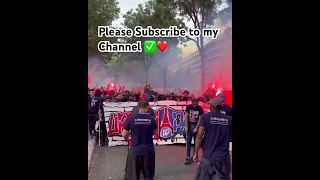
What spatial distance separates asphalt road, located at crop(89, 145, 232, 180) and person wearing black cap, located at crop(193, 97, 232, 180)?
16 cm

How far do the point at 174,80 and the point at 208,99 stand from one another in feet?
1.49

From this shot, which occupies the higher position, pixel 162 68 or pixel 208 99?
pixel 162 68

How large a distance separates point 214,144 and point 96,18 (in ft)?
6.53

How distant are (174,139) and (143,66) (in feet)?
3.04

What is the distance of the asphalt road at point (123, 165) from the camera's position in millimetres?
5797

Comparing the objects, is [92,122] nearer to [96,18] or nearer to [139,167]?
[139,167]

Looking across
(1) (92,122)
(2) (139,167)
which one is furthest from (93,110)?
(2) (139,167)

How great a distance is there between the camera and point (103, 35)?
5.79 metres

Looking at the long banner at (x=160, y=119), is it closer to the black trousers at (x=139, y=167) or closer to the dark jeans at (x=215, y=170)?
the black trousers at (x=139, y=167)
